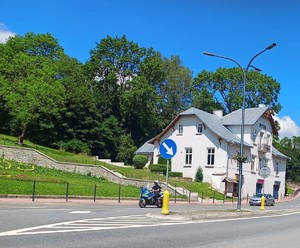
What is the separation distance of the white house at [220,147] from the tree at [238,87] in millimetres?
14365

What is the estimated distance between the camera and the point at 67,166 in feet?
147

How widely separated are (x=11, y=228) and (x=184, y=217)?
26.0 ft

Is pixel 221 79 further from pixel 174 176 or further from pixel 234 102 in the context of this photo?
pixel 174 176

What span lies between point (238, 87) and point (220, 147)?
29658 millimetres

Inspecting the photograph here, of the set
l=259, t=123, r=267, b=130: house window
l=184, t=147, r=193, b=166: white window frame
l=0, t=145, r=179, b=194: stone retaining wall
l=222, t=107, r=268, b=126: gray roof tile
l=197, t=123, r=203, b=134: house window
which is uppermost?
l=222, t=107, r=268, b=126: gray roof tile

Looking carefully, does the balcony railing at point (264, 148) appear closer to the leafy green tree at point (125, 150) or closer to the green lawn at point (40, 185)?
the leafy green tree at point (125, 150)

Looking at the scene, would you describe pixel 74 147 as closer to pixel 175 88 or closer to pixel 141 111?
pixel 141 111

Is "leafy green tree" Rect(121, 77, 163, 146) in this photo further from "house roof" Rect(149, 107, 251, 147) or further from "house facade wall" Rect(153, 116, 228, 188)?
"house roof" Rect(149, 107, 251, 147)

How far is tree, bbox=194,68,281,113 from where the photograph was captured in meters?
85.9

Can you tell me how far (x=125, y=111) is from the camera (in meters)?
82.2

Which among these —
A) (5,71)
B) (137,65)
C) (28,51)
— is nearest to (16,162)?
(5,71)

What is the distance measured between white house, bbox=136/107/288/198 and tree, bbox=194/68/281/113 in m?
14.4

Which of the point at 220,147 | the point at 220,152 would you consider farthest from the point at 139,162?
the point at 220,147

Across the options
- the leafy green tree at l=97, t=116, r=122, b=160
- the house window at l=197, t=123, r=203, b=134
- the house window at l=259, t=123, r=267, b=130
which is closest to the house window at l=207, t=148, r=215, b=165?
the house window at l=197, t=123, r=203, b=134
